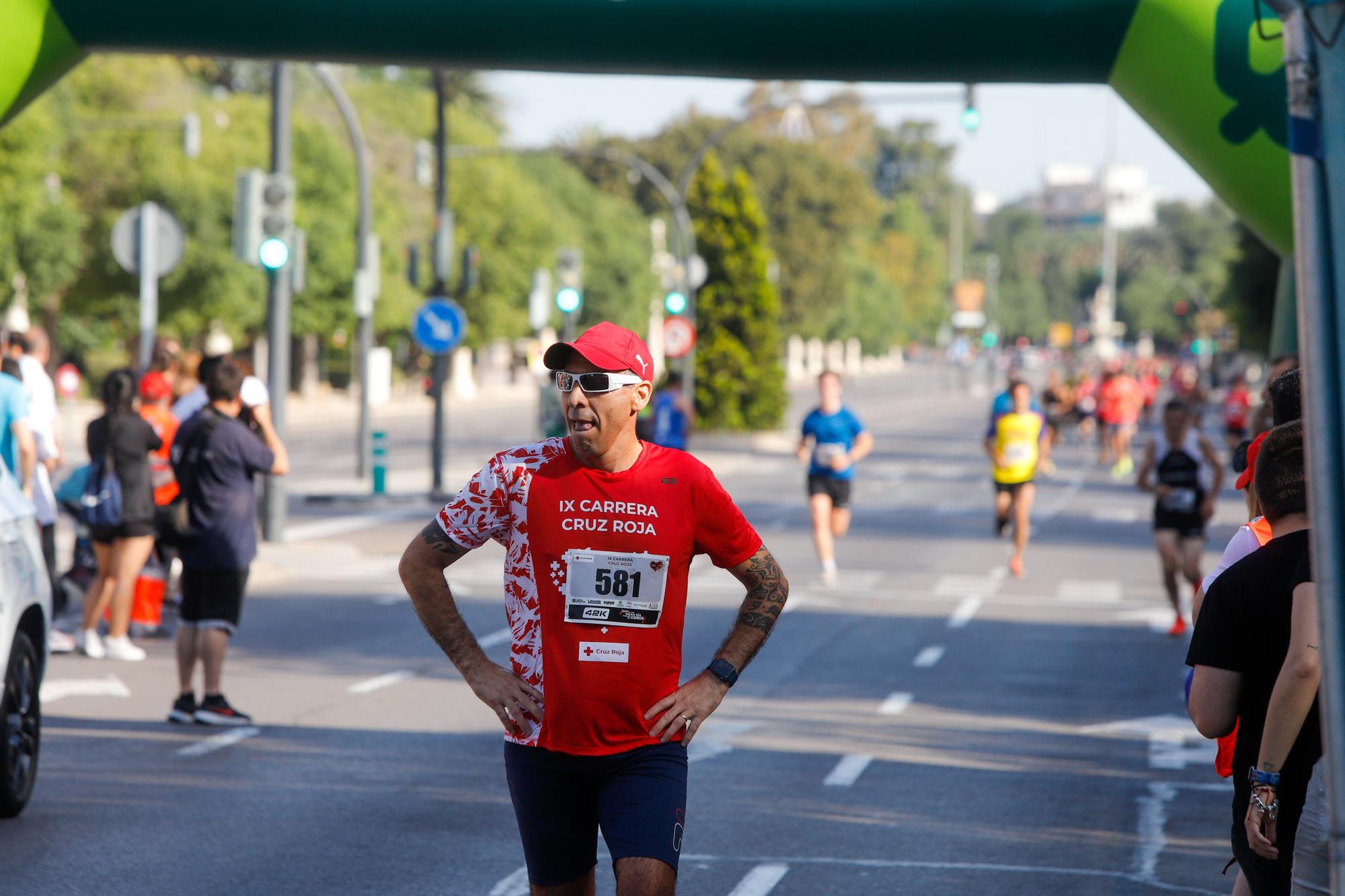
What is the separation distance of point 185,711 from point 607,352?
5.95 meters

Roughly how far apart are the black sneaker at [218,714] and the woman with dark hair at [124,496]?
→ 83.2 inches

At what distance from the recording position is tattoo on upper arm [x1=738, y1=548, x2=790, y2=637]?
4.76 meters

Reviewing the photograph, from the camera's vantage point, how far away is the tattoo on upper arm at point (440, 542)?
4.66m

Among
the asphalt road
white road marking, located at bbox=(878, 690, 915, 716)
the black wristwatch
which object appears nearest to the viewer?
the black wristwatch

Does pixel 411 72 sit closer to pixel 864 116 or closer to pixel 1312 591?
pixel 864 116

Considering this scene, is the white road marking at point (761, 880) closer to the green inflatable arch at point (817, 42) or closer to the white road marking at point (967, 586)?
the green inflatable arch at point (817, 42)

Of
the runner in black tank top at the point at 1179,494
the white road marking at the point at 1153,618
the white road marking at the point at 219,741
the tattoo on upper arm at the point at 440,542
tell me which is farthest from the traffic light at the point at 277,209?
the tattoo on upper arm at the point at 440,542

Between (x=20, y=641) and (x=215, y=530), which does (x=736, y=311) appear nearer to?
(x=215, y=530)

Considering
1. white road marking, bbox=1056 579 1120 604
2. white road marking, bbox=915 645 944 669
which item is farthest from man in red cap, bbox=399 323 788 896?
white road marking, bbox=1056 579 1120 604

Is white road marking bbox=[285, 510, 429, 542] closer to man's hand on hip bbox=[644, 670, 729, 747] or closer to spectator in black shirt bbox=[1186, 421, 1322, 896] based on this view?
man's hand on hip bbox=[644, 670, 729, 747]

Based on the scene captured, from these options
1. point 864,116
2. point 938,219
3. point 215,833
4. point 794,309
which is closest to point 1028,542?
point 215,833

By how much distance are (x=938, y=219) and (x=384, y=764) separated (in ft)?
556

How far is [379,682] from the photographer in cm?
1143

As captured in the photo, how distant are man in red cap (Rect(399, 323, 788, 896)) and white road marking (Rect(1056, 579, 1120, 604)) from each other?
1267 cm
